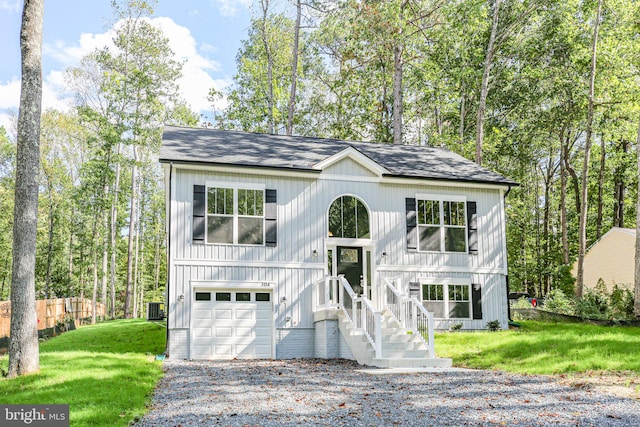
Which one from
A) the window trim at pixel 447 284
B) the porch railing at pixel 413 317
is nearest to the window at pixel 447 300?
the window trim at pixel 447 284

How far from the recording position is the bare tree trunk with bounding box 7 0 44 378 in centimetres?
930

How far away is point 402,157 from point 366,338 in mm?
6971

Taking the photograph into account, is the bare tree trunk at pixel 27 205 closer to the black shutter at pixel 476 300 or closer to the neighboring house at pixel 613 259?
the black shutter at pixel 476 300

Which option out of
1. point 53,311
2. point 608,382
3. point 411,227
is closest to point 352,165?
point 411,227

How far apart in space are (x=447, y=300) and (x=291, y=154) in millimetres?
5964

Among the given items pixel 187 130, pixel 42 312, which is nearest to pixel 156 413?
pixel 187 130

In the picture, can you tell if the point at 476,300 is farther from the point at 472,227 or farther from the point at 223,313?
the point at 223,313

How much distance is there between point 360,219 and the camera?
16.5m

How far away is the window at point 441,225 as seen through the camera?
1692cm

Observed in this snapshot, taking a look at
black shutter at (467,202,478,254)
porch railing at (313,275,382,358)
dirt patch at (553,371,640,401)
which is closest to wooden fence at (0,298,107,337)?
porch railing at (313,275,382,358)

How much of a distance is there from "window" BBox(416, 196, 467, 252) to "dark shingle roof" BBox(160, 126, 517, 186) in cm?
79

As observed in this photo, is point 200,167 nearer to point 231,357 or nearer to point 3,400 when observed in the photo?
point 231,357

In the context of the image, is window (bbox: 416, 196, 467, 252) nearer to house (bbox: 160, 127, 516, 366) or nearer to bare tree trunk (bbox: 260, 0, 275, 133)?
house (bbox: 160, 127, 516, 366)

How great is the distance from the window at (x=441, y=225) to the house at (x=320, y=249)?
35mm
